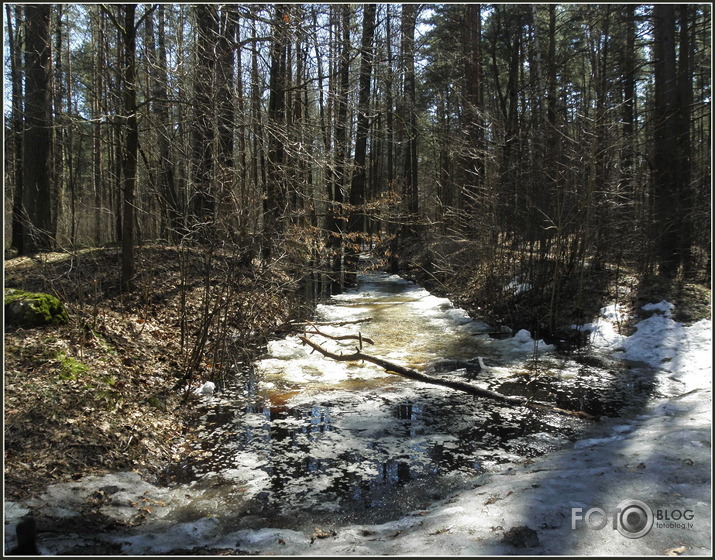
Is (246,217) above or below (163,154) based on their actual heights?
below

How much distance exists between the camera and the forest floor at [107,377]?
15.2 ft

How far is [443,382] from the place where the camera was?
770cm

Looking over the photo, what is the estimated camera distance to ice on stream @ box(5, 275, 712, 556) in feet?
11.4

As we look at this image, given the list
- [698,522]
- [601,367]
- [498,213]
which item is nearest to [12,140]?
[498,213]

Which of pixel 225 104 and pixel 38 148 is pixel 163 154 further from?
pixel 38 148

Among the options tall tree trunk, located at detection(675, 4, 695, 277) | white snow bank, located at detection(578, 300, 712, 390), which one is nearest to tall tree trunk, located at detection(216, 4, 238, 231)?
white snow bank, located at detection(578, 300, 712, 390)

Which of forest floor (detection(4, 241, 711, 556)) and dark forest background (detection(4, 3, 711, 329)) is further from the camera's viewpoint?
dark forest background (detection(4, 3, 711, 329))

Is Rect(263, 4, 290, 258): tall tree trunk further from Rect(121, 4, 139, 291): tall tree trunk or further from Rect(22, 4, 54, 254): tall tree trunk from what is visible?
Rect(22, 4, 54, 254): tall tree trunk

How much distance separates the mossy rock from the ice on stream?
269 cm
